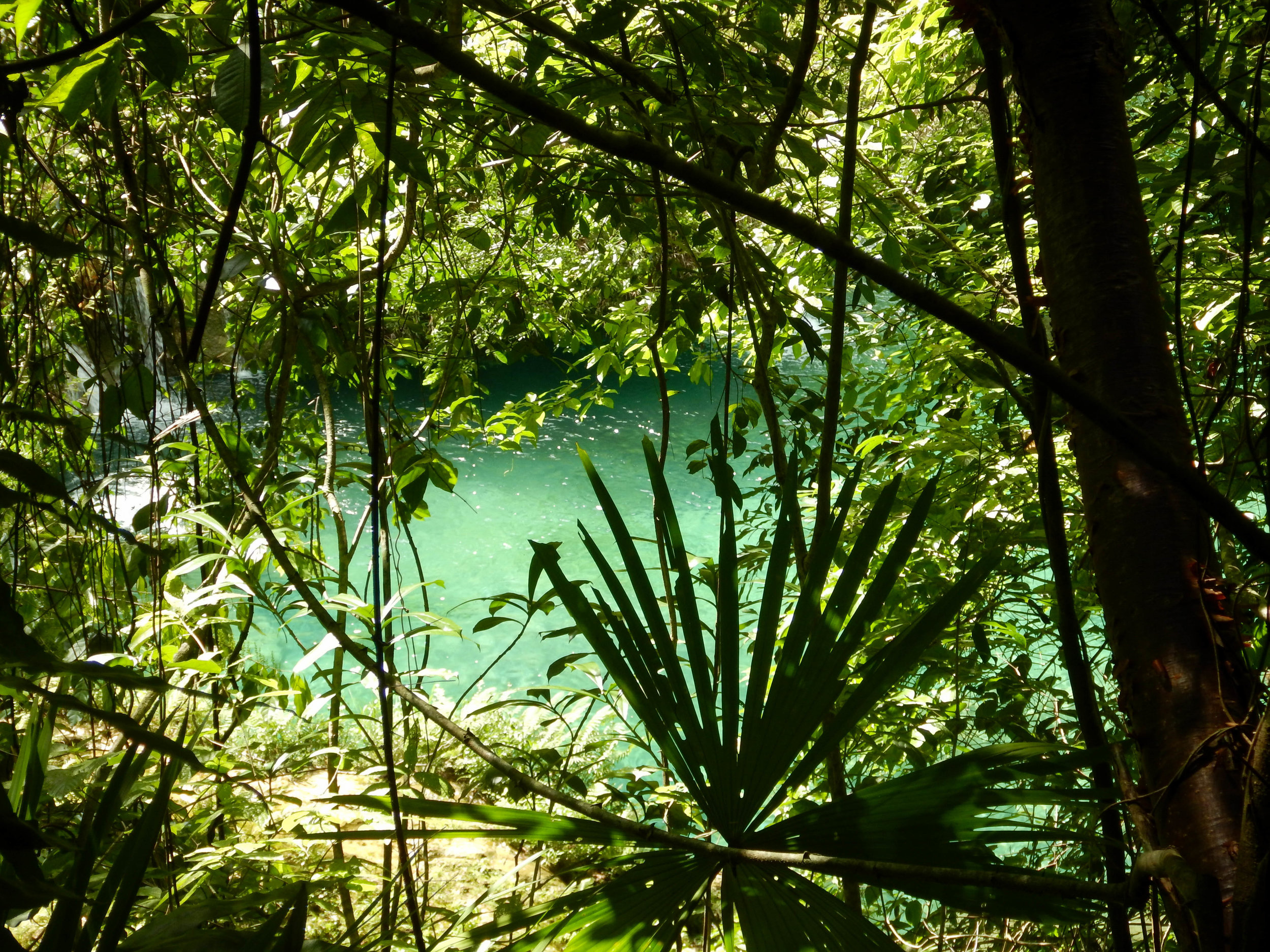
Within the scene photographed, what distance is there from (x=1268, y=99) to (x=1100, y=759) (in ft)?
3.87

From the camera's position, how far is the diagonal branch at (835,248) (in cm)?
38

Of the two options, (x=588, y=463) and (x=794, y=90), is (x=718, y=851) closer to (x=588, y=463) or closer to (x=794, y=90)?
(x=588, y=463)

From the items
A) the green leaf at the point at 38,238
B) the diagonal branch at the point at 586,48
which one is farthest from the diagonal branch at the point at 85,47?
the diagonal branch at the point at 586,48

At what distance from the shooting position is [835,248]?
425 mm

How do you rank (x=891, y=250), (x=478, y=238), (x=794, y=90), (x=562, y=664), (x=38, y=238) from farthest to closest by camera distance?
1. (x=478, y=238)
2. (x=891, y=250)
3. (x=562, y=664)
4. (x=794, y=90)
5. (x=38, y=238)

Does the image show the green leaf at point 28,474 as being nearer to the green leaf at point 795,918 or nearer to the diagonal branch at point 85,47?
the diagonal branch at point 85,47

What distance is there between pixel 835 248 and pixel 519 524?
6.31m

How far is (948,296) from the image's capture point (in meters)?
1.68

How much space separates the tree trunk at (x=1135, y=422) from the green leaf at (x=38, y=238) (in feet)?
2.03

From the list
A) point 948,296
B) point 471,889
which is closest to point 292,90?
point 948,296

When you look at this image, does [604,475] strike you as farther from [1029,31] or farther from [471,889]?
[1029,31]

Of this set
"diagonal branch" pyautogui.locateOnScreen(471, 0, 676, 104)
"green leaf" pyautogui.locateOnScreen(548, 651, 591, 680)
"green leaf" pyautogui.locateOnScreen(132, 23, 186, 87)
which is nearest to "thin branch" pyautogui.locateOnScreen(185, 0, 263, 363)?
"green leaf" pyautogui.locateOnScreen(132, 23, 186, 87)

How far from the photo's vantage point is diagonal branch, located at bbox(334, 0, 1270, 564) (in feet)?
1.26

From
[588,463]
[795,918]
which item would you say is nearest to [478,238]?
[588,463]
